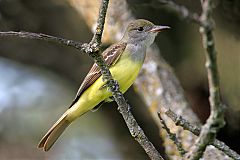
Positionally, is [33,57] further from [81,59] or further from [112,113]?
[112,113]

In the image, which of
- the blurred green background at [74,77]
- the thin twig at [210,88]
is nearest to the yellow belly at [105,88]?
the blurred green background at [74,77]

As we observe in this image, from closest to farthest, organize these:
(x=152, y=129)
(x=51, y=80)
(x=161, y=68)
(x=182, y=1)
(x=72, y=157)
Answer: (x=161, y=68) < (x=182, y=1) < (x=152, y=129) < (x=72, y=157) < (x=51, y=80)

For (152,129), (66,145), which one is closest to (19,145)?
(66,145)

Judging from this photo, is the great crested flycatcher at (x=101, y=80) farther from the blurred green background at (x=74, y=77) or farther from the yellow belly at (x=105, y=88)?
the blurred green background at (x=74, y=77)

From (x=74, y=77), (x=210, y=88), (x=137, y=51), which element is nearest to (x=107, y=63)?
(x=137, y=51)

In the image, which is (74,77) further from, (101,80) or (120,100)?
(120,100)

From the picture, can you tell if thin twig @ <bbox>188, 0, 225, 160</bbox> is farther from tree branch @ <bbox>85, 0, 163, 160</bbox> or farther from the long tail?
the long tail

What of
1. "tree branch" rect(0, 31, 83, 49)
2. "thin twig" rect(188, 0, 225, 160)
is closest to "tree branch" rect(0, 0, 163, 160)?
"tree branch" rect(0, 31, 83, 49)
